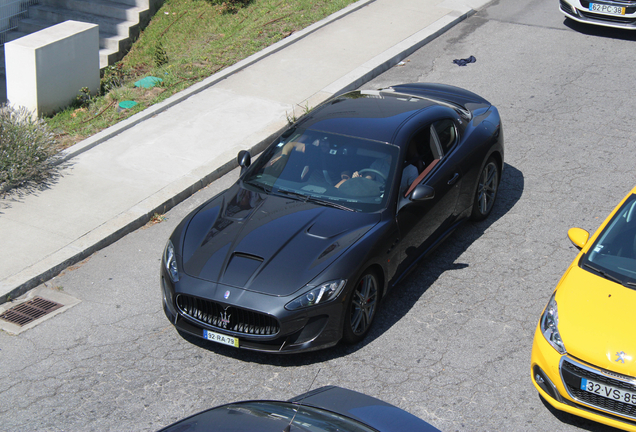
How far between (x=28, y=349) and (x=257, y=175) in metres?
2.61

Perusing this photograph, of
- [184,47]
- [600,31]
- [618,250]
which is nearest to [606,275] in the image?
[618,250]

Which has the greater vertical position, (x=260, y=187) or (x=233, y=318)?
(x=260, y=187)

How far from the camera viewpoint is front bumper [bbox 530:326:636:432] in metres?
4.69

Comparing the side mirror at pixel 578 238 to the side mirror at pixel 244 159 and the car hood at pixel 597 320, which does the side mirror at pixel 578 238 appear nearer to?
the car hood at pixel 597 320

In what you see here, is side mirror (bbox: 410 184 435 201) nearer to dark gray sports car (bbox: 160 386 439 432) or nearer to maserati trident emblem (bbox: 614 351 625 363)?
maserati trident emblem (bbox: 614 351 625 363)

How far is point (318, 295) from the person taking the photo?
5.50 m

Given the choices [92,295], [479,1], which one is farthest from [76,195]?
[479,1]

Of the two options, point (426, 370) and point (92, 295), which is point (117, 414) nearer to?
point (92, 295)

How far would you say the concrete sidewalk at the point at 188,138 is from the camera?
7637 mm

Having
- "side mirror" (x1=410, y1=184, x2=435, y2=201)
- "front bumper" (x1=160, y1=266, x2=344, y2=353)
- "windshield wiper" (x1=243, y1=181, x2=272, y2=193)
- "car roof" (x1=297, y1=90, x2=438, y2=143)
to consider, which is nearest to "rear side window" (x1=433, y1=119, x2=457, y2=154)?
"car roof" (x1=297, y1=90, x2=438, y2=143)

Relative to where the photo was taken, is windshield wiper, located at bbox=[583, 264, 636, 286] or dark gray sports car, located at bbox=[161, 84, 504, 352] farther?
dark gray sports car, located at bbox=[161, 84, 504, 352]

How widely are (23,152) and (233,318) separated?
464 cm

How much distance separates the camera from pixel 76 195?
842 cm

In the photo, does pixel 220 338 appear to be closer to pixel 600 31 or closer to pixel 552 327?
pixel 552 327
